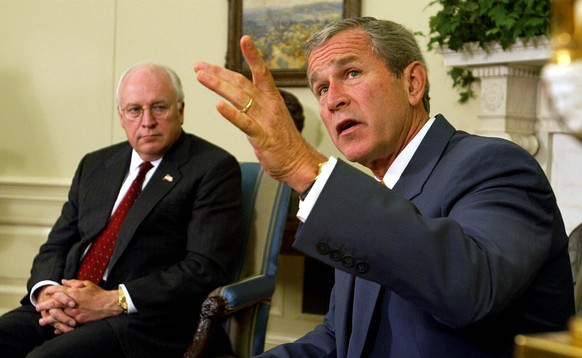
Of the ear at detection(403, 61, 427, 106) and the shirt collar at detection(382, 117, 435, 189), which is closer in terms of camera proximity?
the shirt collar at detection(382, 117, 435, 189)

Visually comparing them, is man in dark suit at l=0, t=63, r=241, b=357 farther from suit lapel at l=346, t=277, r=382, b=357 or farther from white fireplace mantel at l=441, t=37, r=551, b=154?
suit lapel at l=346, t=277, r=382, b=357

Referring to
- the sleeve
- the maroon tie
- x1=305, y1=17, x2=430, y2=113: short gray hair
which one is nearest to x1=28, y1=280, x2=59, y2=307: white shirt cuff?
the maroon tie

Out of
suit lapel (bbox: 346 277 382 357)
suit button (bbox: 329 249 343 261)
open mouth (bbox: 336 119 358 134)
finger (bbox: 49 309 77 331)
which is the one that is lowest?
finger (bbox: 49 309 77 331)

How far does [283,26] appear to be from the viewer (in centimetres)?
449

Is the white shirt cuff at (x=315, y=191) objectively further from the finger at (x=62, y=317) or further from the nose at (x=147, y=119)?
the nose at (x=147, y=119)

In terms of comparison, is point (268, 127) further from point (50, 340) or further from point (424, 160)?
point (50, 340)

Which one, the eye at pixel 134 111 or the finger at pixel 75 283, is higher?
the eye at pixel 134 111

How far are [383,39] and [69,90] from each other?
3665 mm

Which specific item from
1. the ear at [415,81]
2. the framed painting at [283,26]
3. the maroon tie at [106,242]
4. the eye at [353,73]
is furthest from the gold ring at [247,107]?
the framed painting at [283,26]

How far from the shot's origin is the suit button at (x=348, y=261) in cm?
125

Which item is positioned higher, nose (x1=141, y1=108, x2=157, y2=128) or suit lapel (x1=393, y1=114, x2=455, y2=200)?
suit lapel (x1=393, y1=114, x2=455, y2=200)

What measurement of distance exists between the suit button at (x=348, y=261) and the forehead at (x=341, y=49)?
717 mm

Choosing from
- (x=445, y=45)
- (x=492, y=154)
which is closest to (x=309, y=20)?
(x=445, y=45)

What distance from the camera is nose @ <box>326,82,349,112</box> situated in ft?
5.89
